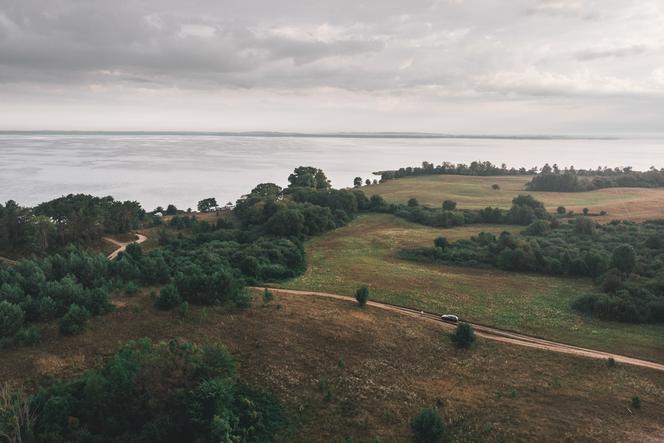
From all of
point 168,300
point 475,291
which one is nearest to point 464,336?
point 475,291

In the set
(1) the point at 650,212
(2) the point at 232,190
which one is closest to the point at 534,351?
(1) the point at 650,212

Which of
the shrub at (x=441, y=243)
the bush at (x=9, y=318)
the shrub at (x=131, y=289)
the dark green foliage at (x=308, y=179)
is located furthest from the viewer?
the dark green foliage at (x=308, y=179)

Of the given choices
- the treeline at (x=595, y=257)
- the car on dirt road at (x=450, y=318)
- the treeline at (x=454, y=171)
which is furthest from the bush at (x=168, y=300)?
the treeline at (x=454, y=171)

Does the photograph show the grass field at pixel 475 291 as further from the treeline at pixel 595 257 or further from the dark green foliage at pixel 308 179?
the dark green foliage at pixel 308 179

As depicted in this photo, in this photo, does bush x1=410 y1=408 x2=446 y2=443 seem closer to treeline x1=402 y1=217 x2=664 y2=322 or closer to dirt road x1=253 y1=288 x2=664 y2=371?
dirt road x1=253 y1=288 x2=664 y2=371

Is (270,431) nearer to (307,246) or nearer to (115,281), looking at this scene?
(115,281)
